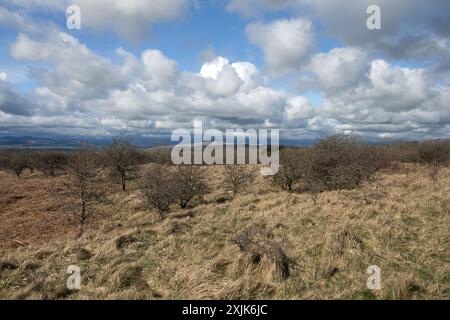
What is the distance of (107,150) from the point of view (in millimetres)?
25516

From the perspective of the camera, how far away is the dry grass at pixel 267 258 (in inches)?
198

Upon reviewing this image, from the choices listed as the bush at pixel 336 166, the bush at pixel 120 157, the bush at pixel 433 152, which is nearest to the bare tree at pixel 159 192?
the bush at pixel 336 166

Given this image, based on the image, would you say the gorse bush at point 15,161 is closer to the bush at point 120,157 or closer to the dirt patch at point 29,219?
the dirt patch at point 29,219

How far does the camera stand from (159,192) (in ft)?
48.5

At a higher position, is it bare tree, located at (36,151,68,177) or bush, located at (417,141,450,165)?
bush, located at (417,141,450,165)

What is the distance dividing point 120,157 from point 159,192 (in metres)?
12.7

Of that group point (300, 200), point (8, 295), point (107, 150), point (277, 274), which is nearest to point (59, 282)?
point (8, 295)

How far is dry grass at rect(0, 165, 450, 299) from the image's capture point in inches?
198

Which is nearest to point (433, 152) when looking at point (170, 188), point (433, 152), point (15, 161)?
point (433, 152)

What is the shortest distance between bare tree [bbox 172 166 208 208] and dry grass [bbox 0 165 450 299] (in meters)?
6.32

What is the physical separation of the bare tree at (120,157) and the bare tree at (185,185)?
31.2 feet

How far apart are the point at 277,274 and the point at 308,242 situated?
2.01m

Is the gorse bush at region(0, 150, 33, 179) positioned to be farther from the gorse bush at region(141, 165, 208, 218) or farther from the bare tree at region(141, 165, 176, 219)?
the bare tree at region(141, 165, 176, 219)

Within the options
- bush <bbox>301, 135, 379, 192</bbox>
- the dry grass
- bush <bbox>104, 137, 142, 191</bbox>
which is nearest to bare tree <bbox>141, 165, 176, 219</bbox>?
the dry grass
